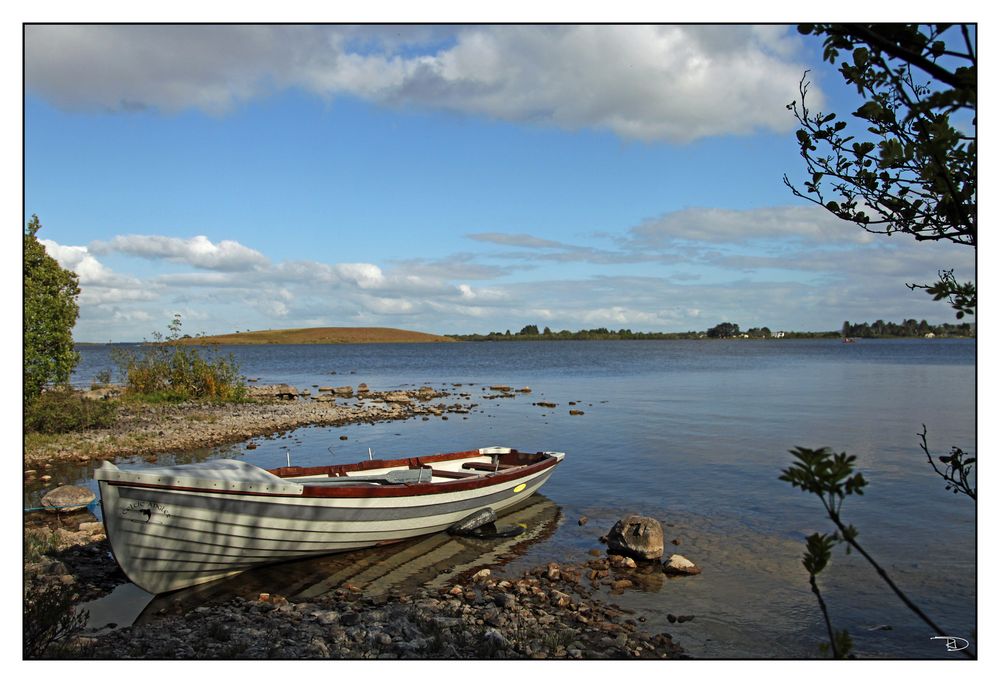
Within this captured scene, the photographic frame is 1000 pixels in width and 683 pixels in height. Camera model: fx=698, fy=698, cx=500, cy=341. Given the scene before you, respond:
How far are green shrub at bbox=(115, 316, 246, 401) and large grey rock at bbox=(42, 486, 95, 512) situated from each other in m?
16.3

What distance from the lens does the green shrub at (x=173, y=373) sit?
29.3 metres

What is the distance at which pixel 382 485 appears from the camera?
11172 mm

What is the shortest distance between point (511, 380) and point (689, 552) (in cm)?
4298

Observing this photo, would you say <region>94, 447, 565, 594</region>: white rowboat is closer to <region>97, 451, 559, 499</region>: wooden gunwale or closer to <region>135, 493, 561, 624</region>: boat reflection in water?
<region>97, 451, 559, 499</region>: wooden gunwale

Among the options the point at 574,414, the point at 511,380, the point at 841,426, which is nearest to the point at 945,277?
the point at 841,426

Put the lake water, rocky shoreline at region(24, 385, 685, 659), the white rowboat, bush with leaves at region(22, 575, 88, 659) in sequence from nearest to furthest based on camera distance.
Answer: bush with leaves at region(22, 575, 88, 659) → rocky shoreline at region(24, 385, 685, 659) → the white rowboat → the lake water

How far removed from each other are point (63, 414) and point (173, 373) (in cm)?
1013

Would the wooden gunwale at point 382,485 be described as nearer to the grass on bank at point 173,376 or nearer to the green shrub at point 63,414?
the green shrub at point 63,414

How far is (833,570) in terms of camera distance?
10570mm

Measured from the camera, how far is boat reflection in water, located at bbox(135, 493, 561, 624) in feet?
30.6

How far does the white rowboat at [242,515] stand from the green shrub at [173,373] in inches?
801

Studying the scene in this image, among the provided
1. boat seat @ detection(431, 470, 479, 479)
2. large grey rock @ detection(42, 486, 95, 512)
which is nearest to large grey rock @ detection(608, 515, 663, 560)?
boat seat @ detection(431, 470, 479, 479)

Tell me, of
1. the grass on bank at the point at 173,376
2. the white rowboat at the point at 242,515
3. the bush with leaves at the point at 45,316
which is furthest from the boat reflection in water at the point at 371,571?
the grass on bank at the point at 173,376

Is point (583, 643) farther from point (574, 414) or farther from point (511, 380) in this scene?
point (511, 380)
